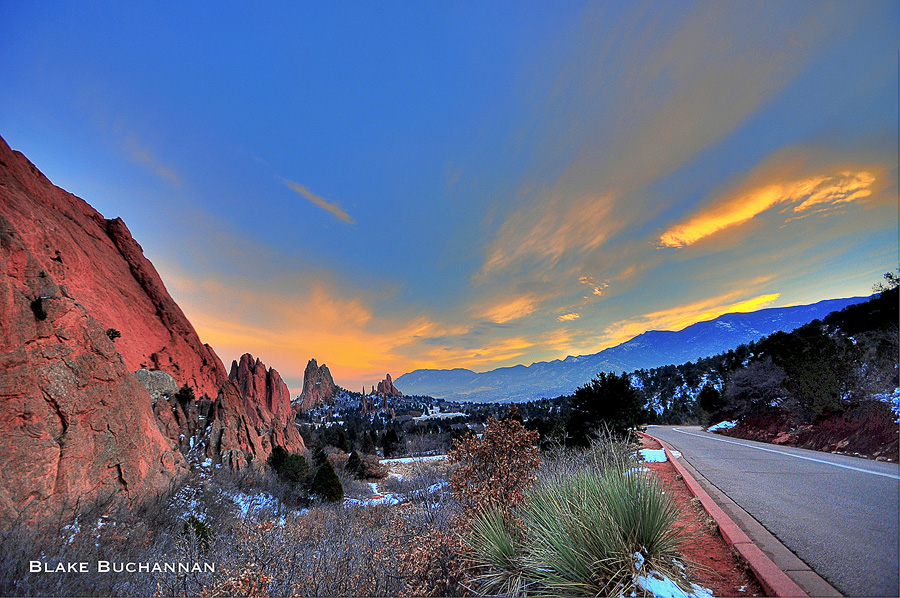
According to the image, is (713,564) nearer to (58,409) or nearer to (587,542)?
(587,542)

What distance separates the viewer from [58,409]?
811cm

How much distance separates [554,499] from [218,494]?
14049 millimetres

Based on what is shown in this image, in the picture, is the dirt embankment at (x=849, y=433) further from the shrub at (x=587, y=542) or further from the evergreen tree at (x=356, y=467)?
the evergreen tree at (x=356, y=467)

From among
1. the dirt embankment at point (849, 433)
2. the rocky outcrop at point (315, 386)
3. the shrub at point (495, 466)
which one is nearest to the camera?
the shrub at point (495, 466)

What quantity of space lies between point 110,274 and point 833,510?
39.9 m

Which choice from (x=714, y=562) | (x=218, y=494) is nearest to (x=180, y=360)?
(x=218, y=494)

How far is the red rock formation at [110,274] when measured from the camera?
19391mm

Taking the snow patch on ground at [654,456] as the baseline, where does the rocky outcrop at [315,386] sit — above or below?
above

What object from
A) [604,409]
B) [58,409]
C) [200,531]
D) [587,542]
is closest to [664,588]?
[587,542]

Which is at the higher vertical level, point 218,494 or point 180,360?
point 180,360

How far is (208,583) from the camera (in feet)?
14.7

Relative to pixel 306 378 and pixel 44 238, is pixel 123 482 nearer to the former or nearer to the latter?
pixel 44 238

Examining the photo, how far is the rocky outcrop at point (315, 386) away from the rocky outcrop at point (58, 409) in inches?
4529

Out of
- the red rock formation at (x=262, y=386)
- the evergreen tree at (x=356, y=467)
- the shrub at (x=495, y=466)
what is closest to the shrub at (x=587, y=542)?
the shrub at (x=495, y=466)
